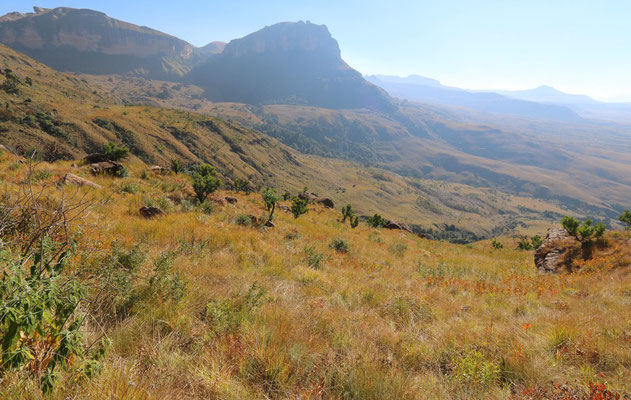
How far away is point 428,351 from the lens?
12.5ft

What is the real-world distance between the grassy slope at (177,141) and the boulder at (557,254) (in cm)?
1655

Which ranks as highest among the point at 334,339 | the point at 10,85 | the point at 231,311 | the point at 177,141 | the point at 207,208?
the point at 10,85

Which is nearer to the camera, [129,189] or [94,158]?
[129,189]

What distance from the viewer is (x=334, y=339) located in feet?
12.0

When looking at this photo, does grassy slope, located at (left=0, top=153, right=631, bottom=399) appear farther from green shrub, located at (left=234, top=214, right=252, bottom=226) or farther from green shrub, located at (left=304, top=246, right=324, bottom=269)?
green shrub, located at (left=234, top=214, right=252, bottom=226)

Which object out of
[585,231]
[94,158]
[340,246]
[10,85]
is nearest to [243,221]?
[340,246]

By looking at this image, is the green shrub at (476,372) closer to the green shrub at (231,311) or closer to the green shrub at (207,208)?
the green shrub at (231,311)

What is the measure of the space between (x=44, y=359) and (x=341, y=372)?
2724mm

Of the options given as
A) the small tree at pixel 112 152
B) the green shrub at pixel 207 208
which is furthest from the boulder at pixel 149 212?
the small tree at pixel 112 152

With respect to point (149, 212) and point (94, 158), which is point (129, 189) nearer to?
point (149, 212)

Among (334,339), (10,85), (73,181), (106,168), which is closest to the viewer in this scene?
(334,339)

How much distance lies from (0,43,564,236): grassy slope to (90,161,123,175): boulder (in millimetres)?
2332

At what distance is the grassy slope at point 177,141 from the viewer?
187 ft

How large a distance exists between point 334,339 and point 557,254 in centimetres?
1424
